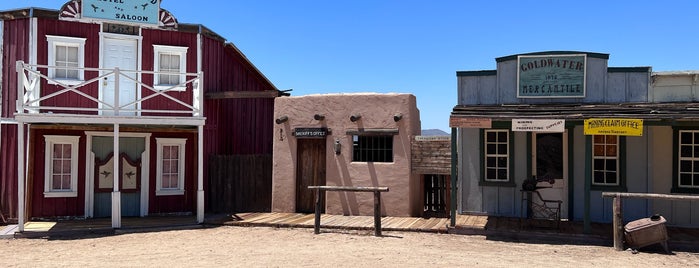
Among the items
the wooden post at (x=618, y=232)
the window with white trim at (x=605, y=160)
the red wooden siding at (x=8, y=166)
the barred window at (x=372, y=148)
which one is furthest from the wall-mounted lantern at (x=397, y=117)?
the red wooden siding at (x=8, y=166)

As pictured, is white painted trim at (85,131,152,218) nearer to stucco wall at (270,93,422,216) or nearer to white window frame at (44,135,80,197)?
white window frame at (44,135,80,197)

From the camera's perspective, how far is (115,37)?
13633mm

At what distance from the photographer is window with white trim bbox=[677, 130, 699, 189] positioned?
1116 cm

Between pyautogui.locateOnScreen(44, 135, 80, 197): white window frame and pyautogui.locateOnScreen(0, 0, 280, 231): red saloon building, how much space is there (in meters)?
0.02

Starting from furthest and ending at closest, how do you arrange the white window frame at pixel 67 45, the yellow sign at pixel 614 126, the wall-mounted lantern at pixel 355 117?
the wall-mounted lantern at pixel 355 117, the white window frame at pixel 67 45, the yellow sign at pixel 614 126

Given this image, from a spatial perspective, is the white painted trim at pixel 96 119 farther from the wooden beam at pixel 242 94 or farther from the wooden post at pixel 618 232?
the wooden post at pixel 618 232

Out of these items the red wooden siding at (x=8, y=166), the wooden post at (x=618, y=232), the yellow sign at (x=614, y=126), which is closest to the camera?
the wooden post at (x=618, y=232)

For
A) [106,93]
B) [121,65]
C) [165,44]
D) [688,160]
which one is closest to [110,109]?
[106,93]

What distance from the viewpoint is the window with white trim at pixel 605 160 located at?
11.6 meters

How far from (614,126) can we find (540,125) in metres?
1.28

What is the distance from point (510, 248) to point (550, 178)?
2.67 meters

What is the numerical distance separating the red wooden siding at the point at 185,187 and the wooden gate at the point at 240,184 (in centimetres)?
50

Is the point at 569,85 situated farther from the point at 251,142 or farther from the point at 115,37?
the point at 115,37

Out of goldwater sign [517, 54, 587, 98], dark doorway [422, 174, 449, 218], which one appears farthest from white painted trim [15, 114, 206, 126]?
goldwater sign [517, 54, 587, 98]
